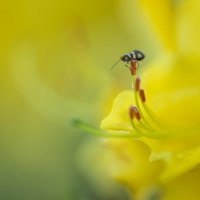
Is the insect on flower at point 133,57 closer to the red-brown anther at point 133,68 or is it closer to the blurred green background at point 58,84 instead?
the red-brown anther at point 133,68

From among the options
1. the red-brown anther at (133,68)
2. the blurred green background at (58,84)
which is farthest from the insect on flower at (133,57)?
the blurred green background at (58,84)

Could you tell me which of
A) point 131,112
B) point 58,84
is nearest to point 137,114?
point 131,112

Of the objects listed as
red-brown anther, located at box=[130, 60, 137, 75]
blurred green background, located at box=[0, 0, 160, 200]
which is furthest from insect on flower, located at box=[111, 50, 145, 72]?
blurred green background, located at box=[0, 0, 160, 200]

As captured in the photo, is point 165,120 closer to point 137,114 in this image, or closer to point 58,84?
point 137,114

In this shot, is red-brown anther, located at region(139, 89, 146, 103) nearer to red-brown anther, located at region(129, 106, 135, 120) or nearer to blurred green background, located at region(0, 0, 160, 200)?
red-brown anther, located at region(129, 106, 135, 120)

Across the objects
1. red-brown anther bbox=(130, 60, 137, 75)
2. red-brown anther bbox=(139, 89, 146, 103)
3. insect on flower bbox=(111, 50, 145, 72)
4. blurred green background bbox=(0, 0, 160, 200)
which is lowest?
red-brown anther bbox=(139, 89, 146, 103)

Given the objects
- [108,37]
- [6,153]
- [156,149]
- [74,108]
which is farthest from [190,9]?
[6,153]
